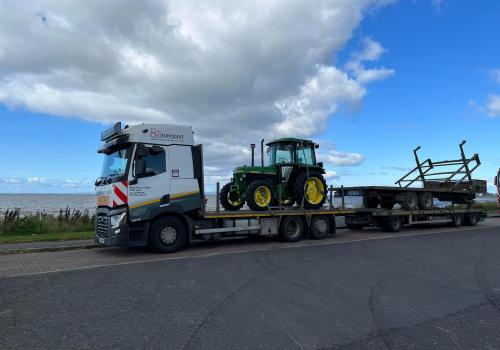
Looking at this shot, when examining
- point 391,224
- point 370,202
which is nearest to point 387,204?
point 370,202

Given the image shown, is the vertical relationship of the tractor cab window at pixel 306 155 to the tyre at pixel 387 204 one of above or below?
above

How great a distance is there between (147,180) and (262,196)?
13.8 feet

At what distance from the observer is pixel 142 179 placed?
10.9 metres

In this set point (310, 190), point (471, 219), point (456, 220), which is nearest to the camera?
point (310, 190)

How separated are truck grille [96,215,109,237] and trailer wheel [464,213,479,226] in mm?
16908

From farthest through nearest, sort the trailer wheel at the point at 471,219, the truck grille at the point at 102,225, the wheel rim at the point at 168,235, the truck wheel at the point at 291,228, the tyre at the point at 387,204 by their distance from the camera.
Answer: the trailer wheel at the point at 471,219 < the tyre at the point at 387,204 < the truck wheel at the point at 291,228 < the wheel rim at the point at 168,235 < the truck grille at the point at 102,225

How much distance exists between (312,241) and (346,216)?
2729 millimetres

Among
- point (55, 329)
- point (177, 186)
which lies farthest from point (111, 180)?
point (55, 329)

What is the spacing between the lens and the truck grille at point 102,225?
35.6ft

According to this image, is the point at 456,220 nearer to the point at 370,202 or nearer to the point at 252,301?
the point at 370,202

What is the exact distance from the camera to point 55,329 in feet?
16.4

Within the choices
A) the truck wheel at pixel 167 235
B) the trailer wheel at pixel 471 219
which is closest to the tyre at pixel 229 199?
the truck wheel at pixel 167 235

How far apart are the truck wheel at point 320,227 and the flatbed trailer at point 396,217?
5.06ft

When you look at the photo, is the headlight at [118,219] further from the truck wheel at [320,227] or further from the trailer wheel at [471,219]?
the trailer wheel at [471,219]
